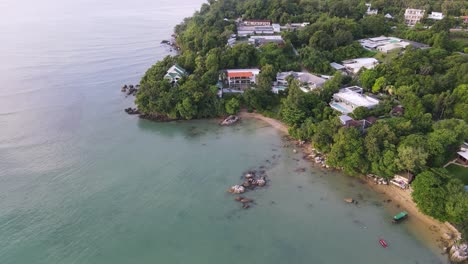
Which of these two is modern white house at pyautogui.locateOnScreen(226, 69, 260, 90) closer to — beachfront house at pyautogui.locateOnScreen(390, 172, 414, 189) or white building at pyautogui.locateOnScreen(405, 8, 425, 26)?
beachfront house at pyautogui.locateOnScreen(390, 172, 414, 189)

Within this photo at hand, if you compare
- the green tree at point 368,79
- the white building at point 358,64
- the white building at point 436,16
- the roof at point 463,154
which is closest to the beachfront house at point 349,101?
the green tree at point 368,79

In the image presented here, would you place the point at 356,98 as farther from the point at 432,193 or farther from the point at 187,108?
the point at 187,108

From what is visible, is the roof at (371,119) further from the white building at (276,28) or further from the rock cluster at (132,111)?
the white building at (276,28)

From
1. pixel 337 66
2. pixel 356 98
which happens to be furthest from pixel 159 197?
pixel 337 66

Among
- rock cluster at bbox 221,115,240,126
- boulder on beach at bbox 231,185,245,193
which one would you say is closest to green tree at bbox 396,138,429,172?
boulder on beach at bbox 231,185,245,193

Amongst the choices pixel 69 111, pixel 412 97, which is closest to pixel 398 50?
pixel 412 97

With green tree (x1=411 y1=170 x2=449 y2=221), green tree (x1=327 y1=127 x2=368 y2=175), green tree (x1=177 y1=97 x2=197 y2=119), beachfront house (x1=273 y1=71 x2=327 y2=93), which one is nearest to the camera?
green tree (x1=411 y1=170 x2=449 y2=221)
